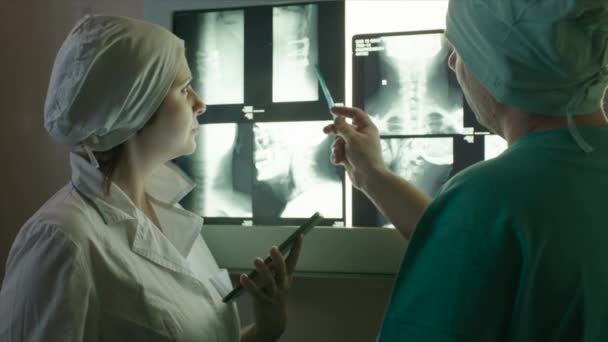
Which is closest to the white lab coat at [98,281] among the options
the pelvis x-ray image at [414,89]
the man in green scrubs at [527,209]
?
the man in green scrubs at [527,209]

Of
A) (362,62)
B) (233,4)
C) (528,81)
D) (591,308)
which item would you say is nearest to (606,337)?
(591,308)

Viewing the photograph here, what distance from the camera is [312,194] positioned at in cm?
148

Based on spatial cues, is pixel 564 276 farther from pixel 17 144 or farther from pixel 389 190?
pixel 17 144

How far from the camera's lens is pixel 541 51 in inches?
29.4

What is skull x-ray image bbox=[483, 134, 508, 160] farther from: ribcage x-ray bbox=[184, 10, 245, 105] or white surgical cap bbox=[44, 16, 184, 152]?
white surgical cap bbox=[44, 16, 184, 152]

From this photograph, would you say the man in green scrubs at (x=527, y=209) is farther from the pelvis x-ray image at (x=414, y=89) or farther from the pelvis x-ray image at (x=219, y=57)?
the pelvis x-ray image at (x=219, y=57)

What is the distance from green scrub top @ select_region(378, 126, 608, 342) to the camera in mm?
689

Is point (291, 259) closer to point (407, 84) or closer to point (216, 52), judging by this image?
point (407, 84)

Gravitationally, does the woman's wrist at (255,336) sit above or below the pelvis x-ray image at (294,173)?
below

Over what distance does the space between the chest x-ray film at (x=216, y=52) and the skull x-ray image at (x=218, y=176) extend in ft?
0.30

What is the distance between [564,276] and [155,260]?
2.49 ft

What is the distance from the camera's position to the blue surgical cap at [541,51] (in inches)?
28.5

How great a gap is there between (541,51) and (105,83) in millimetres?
766

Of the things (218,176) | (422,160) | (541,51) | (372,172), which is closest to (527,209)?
(541,51)
